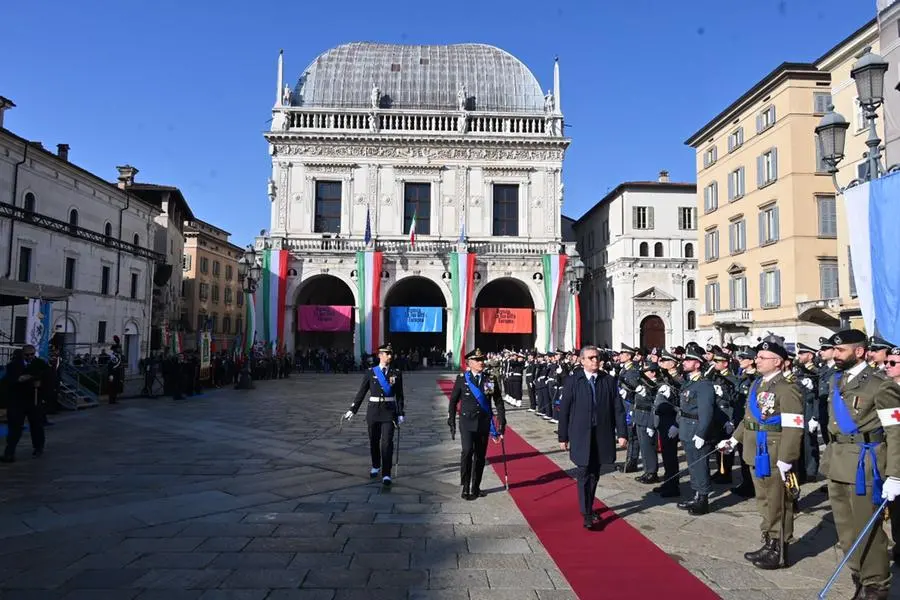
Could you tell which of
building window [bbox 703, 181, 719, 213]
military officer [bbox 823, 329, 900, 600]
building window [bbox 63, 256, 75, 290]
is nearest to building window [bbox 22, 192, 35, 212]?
building window [bbox 63, 256, 75, 290]

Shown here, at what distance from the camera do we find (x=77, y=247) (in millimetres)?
29203

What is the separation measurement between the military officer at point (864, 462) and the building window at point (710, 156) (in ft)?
103

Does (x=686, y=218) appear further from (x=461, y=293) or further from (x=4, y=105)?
(x=4, y=105)

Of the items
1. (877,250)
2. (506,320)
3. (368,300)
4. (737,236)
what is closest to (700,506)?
(877,250)

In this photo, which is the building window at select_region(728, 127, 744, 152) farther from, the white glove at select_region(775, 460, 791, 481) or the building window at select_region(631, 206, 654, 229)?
the white glove at select_region(775, 460, 791, 481)

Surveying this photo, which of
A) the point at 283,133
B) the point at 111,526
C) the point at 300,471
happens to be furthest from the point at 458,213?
the point at 111,526

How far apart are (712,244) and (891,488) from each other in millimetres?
31474

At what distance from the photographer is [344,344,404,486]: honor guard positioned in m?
7.90

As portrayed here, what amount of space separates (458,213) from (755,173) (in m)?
17.6

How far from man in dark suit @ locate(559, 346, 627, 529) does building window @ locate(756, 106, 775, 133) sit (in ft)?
85.1

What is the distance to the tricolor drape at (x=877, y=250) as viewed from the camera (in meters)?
8.02

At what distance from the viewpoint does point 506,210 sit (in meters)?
39.6

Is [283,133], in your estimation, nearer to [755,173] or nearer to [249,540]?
[755,173]

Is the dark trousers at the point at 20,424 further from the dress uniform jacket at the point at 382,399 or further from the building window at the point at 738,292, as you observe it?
the building window at the point at 738,292
